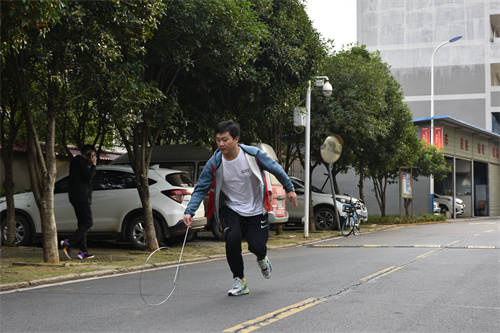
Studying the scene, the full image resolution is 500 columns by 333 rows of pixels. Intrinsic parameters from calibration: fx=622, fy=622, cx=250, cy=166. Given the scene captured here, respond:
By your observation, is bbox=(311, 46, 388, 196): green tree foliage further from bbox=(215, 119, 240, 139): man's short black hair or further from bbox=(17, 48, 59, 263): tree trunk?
bbox=(215, 119, 240, 139): man's short black hair

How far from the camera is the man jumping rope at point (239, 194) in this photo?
691 cm

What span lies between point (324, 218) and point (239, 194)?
14494mm

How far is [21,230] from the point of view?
13.7 m

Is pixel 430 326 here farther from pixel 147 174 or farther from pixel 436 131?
pixel 436 131

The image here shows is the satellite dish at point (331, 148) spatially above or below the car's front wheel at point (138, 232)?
above

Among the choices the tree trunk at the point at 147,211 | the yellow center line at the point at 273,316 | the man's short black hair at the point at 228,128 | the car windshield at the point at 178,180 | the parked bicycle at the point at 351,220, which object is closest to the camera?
the yellow center line at the point at 273,316

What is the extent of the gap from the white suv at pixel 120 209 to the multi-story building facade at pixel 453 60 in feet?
109

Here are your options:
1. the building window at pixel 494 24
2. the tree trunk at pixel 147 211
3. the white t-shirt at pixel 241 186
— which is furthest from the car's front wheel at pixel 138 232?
the building window at pixel 494 24

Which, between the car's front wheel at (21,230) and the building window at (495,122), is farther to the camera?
the building window at (495,122)

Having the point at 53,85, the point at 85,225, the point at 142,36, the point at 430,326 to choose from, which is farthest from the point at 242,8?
the point at 430,326

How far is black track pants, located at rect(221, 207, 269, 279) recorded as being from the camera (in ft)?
22.6

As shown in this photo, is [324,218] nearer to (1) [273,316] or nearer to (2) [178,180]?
(2) [178,180]

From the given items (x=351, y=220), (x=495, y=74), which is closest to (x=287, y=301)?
(x=351, y=220)

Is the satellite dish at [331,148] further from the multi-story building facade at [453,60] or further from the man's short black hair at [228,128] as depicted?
the multi-story building facade at [453,60]
